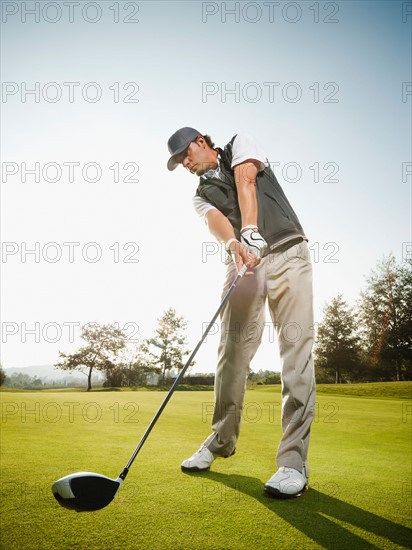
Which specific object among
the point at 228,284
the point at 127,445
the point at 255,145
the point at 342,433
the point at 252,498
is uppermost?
the point at 255,145

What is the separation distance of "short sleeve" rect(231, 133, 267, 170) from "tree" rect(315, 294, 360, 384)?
160 feet

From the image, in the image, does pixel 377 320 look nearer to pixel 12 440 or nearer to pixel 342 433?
pixel 342 433

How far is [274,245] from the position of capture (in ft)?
10.3

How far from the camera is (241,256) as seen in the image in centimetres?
311

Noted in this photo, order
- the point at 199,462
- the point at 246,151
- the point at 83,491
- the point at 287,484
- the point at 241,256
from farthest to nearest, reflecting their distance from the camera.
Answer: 1. the point at 246,151
2. the point at 241,256
3. the point at 199,462
4. the point at 287,484
5. the point at 83,491

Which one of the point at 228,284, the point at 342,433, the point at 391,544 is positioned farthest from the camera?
the point at 342,433

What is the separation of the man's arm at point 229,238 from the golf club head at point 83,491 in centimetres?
188

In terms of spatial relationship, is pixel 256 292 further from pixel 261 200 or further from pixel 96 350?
pixel 96 350

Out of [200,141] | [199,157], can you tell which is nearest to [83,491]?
[199,157]

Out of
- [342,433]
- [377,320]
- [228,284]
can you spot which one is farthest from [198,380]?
[228,284]

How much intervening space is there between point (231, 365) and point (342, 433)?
12.3ft

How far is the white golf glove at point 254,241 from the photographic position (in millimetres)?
2975

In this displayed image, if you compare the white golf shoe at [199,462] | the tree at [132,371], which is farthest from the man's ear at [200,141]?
the tree at [132,371]

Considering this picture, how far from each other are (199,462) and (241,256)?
68.4 inches
